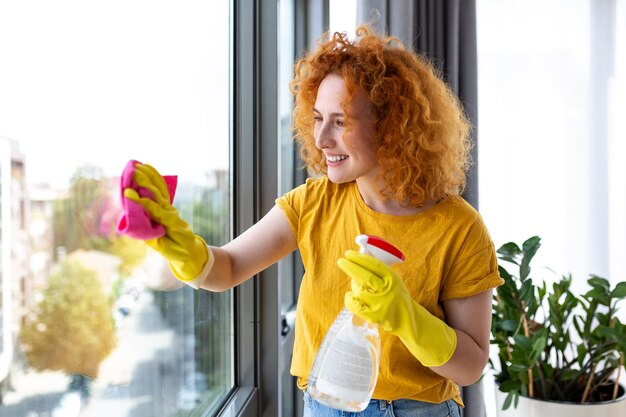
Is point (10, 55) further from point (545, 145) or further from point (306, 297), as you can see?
point (545, 145)

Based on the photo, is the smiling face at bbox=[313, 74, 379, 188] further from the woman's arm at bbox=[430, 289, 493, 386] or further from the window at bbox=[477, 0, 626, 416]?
the window at bbox=[477, 0, 626, 416]

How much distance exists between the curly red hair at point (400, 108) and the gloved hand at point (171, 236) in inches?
13.3

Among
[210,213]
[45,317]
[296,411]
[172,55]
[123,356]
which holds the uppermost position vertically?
[172,55]

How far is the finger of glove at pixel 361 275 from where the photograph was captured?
0.95 meters

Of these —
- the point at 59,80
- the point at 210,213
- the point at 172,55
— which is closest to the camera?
the point at 59,80

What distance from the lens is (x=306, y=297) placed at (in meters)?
1.21

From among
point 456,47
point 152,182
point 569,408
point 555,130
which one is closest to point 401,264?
point 152,182

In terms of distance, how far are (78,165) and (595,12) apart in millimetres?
3164

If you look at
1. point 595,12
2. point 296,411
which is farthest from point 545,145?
point 296,411

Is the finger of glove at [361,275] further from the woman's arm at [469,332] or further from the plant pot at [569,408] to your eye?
the plant pot at [569,408]

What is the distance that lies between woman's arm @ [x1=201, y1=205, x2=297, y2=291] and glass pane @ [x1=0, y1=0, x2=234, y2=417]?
16cm

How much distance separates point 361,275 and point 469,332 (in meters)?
0.32

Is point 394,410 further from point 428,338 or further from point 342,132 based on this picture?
point 342,132

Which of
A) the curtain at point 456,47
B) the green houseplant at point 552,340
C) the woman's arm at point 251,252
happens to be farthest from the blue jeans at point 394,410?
the curtain at point 456,47
